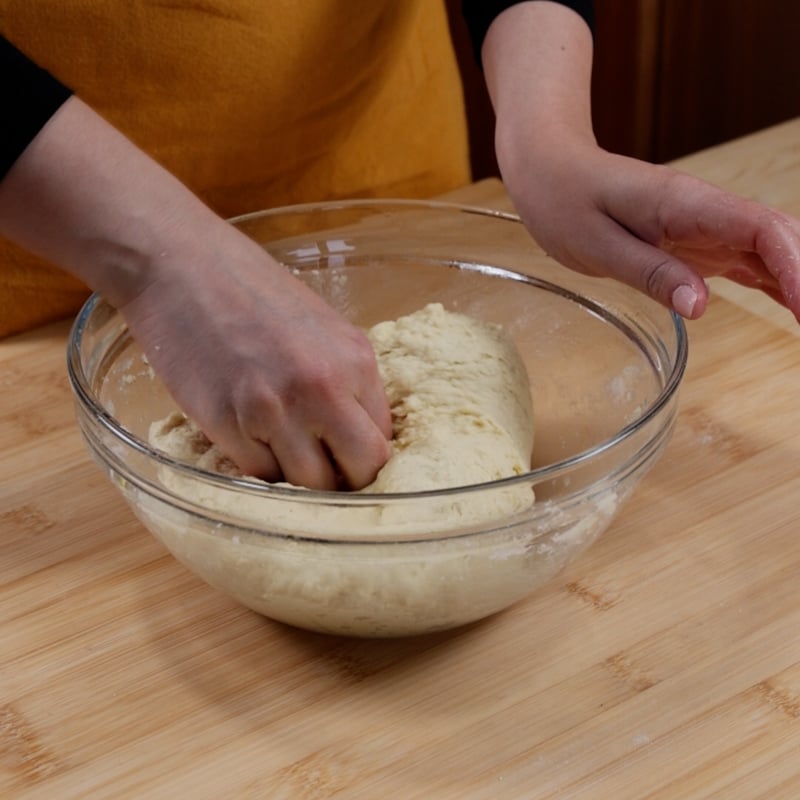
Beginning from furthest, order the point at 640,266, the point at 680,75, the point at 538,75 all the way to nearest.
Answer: the point at 680,75 → the point at 538,75 → the point at 640,266

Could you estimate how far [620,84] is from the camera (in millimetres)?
2139

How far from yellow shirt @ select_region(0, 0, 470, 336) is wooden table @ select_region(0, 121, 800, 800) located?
1.11 feet

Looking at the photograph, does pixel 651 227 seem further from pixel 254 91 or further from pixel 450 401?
pixel 254 91

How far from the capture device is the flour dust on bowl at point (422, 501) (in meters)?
0.67

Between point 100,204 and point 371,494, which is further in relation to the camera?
point 100,204

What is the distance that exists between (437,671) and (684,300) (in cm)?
29

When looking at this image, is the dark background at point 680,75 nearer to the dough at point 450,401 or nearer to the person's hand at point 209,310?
the dough at point 450,401

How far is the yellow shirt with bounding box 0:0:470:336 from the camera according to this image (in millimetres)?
1041

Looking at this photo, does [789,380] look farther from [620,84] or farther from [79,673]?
[620,84]

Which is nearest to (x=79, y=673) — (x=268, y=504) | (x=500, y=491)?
(x=268, y=504)

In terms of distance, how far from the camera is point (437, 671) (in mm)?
744

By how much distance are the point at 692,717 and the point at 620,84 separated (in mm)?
1649

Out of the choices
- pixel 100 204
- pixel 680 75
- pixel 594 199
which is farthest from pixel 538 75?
pixel 680 75

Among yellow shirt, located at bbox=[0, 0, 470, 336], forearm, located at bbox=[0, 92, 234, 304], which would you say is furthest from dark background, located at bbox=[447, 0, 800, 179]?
forearm, located at bbox=[0, 92, 234, 304]
